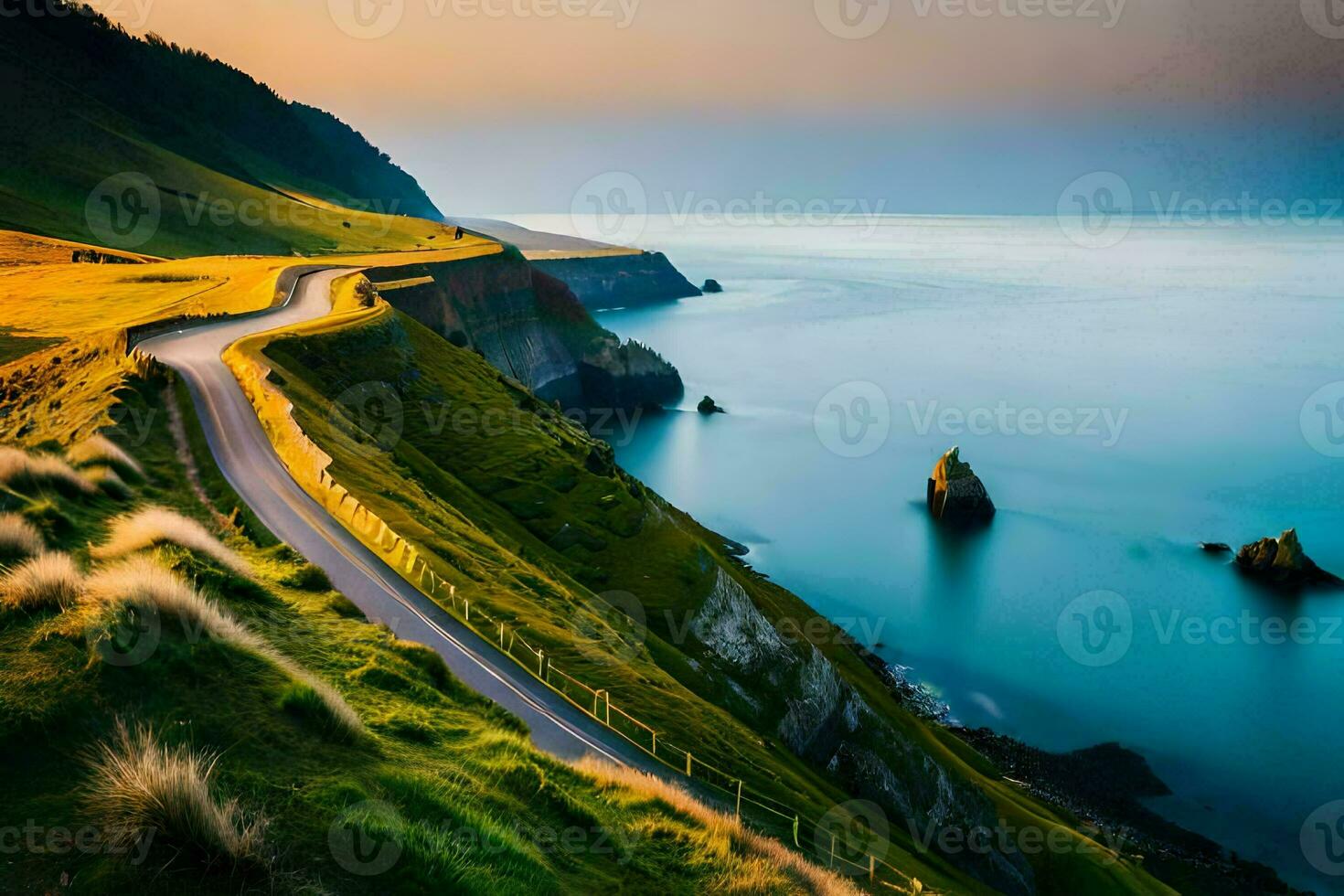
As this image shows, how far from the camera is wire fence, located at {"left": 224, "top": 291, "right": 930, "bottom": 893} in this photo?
20.1m

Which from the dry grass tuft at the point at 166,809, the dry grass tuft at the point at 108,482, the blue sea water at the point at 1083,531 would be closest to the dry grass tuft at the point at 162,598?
the dry grass tuft at the point at 166,809

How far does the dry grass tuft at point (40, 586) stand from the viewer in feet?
34.7

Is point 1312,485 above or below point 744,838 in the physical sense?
above

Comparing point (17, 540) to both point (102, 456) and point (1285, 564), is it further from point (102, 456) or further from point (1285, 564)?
point (1285, 564)

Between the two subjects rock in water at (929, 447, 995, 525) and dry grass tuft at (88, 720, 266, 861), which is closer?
dry grass tuft at (88, 720, 266, 861)

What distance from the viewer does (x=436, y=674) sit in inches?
662

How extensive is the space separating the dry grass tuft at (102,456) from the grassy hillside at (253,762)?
15.5 ft

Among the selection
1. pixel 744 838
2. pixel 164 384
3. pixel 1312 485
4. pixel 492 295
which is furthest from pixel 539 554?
pixel 1312 485

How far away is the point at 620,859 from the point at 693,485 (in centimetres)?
7818

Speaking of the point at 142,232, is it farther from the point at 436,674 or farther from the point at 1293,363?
the point at 1293,363

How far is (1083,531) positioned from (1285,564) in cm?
1578

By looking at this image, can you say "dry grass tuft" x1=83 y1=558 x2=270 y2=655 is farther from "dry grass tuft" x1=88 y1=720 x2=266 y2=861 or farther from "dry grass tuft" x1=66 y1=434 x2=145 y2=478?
"dry grass tuft" x1=66 y1=434 x2=145 y2=478

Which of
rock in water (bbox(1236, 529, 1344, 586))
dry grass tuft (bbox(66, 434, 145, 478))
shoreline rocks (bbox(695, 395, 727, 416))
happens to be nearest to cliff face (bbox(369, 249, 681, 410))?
shoreline rocks (bbox(695, 395, 727, 416))

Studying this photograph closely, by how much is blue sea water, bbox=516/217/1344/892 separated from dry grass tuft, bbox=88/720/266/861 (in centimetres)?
4602
